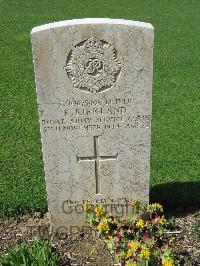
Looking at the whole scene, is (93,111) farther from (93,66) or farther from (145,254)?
(145,254)

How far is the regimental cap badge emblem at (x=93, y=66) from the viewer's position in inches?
151

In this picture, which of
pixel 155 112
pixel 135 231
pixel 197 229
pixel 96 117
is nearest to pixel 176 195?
pixel 197 229

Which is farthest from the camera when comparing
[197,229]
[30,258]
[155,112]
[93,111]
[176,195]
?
[155,112]

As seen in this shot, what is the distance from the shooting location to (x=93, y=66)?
3.94m

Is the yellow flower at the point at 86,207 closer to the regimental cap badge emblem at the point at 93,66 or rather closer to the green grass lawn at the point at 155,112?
the green grass lawn at the point at 155,112

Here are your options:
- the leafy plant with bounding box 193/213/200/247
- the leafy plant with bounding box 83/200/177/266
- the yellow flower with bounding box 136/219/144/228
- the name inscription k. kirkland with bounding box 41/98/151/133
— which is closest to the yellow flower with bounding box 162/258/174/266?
the leafy plant with bounding box 83/200/177/266

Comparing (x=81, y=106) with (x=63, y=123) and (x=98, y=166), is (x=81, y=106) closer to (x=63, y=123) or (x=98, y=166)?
(x=63, y=123)

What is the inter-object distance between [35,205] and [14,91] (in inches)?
159

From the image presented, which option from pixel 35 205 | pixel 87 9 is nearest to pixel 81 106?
pixel 35 205

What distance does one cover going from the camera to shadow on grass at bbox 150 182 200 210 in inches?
203

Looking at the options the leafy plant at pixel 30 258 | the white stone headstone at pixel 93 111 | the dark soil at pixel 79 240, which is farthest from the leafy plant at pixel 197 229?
the leafy plant at pixel 30 258

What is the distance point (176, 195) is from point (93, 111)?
5.71 ft

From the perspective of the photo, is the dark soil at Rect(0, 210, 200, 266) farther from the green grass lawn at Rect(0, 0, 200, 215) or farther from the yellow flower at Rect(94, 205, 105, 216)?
the yellow flower at Rect(94, 205, 105, 216)

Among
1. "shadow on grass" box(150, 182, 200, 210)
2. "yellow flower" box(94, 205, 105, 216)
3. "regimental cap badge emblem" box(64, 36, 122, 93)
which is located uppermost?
"regimental cap badge emblem" box(64, 36, 122, 93)
